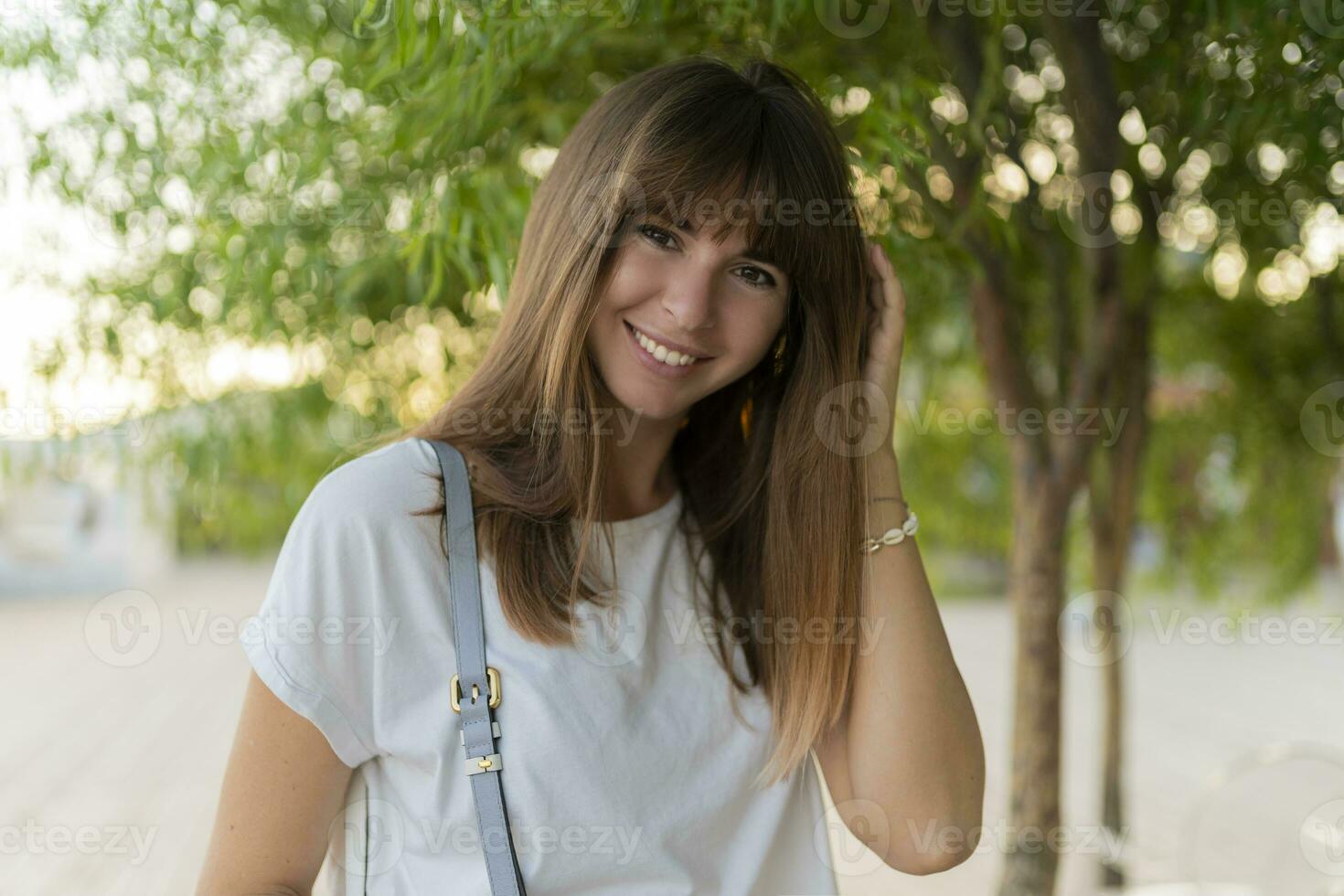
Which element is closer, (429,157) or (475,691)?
(475,691)

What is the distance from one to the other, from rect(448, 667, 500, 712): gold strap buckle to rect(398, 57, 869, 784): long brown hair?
57 millimetres

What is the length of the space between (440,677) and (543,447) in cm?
27

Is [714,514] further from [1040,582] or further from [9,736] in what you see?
[9,736]

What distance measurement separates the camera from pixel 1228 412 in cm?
305

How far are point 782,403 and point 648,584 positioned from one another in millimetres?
293

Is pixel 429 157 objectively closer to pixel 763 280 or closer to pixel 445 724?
pixel 763 280

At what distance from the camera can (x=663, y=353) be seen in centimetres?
117

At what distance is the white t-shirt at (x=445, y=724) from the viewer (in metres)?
1.02

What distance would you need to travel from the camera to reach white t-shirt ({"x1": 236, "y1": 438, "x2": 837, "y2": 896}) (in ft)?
3.34

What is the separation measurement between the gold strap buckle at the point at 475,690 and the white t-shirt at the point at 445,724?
0.04 ft

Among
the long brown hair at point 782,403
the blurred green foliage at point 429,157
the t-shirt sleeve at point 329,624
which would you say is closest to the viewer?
the t-shirt sleeve at point 329,624

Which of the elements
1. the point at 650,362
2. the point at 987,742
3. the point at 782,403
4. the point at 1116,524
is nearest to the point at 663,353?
the point at 650,362

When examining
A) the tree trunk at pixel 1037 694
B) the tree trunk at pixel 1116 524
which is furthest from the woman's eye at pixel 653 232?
the tree trunk at pixel 1116 524

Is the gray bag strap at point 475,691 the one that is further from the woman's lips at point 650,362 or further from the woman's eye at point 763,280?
the woman's eye at point 763,280
